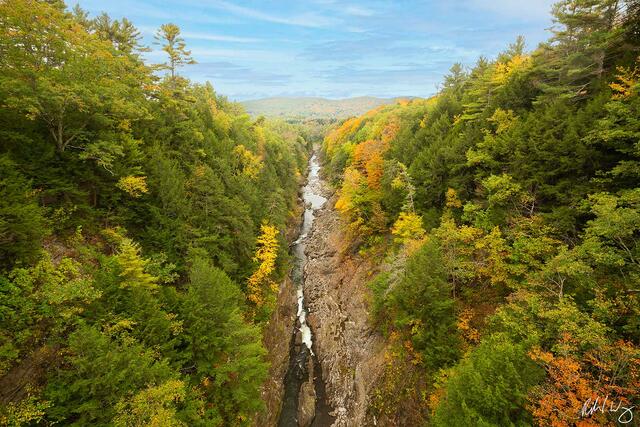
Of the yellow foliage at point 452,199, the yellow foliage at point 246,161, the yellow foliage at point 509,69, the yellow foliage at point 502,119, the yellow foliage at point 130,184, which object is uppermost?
the yellow foliage at point 509,69

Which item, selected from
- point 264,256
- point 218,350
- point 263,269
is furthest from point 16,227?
point 264,256

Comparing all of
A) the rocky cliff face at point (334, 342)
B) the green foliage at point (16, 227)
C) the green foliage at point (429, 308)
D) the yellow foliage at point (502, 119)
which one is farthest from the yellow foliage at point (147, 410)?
the yellow foliage at point (502, 119)

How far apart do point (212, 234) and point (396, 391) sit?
1957 centimetres

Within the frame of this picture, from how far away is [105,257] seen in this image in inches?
624

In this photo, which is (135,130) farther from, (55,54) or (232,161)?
(232,161)

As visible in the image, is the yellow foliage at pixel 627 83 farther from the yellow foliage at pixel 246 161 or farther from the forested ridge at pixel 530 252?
the yellow foliage at pixel 246 161

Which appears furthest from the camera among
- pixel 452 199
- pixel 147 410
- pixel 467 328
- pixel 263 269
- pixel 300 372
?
pixel 263 269

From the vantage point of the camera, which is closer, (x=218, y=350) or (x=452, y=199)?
(x=218, y=350)

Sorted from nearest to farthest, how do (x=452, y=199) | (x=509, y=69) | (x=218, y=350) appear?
(x=218, y=350) → (x=452, y=199) → (x=509, y=69)

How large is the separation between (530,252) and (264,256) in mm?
22775

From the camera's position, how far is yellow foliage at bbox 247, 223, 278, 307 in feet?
89.1

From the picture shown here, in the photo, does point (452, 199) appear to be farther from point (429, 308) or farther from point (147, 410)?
point (147, 410)

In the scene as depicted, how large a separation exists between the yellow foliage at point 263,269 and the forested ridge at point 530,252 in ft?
36.3

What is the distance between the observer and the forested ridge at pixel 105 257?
1106 cm
